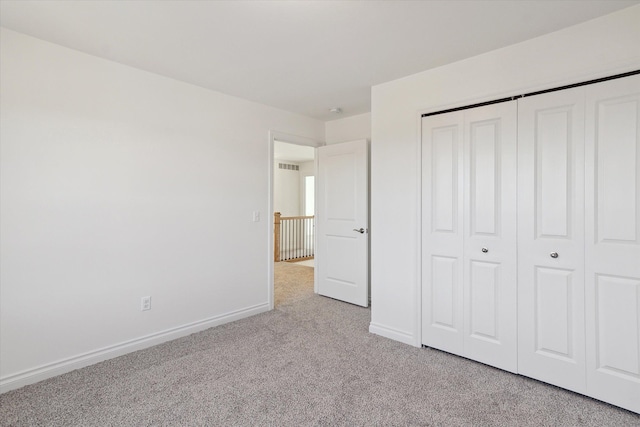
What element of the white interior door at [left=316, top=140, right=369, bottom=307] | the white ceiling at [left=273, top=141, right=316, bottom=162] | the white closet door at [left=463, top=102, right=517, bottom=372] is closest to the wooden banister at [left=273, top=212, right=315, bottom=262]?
the white ceiling at [left=273, top=141, right=316, bottom=162]

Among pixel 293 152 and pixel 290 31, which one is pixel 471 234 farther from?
pixel 293 152

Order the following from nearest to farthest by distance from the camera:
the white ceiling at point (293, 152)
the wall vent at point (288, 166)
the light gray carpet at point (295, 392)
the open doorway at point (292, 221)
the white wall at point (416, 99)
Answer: the light gray carpet at point (295, 392) < the white wall at point (416, 99) < the open doorway at point (292, 221) < the white ceiling at point (293, 152) < the wall vent at point (288, 166)

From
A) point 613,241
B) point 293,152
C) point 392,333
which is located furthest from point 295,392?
point 293,152

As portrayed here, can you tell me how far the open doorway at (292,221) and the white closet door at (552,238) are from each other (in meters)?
2.46

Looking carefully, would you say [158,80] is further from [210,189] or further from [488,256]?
[488,256]

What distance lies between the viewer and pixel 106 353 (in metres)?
2.47

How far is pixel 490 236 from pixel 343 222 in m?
1.89

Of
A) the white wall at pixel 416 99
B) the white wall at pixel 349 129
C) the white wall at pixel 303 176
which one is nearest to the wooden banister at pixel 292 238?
the white wall at pixel 303 176

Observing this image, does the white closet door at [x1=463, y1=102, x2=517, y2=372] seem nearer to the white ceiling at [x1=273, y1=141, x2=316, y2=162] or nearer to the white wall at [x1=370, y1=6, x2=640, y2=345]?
the white wall at [x1=370, y1=6, x2=640, y2=345]

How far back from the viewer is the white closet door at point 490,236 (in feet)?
7.33

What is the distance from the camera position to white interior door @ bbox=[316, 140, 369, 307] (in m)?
3.76

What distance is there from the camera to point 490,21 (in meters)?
1.93

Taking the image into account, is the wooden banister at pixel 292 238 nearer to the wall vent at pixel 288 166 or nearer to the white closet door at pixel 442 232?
the wall vent at pixel 288 166

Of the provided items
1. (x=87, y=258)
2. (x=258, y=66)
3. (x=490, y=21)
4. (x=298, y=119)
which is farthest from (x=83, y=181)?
(x=490, y=21)
